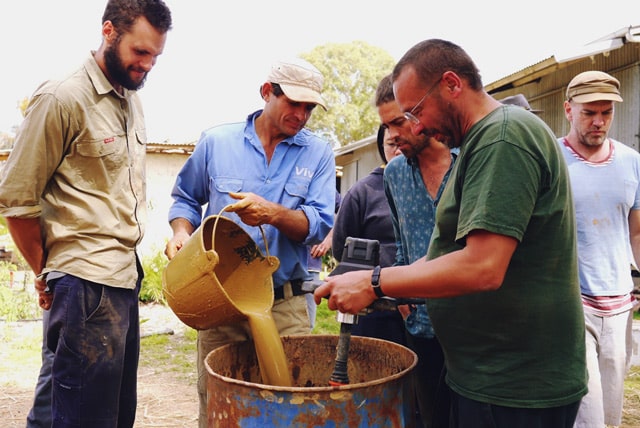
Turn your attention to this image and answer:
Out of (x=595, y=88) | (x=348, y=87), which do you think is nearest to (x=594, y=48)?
(x=595, y=88)

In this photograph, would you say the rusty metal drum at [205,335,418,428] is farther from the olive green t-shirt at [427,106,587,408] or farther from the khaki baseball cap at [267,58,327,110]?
the khaki baseball cap at [267,58,327,110]

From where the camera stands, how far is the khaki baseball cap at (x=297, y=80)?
2.89 metres

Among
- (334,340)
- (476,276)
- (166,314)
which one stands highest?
(476,276)

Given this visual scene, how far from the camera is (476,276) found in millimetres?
1692

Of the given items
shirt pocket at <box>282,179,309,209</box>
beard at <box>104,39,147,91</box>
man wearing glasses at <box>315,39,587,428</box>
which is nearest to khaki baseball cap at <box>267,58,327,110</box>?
shirt pocket at <box>282,179,309,209</box>

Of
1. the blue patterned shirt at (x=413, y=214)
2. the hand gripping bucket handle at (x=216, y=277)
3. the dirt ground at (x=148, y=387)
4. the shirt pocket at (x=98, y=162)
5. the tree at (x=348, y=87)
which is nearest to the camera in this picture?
the hand gripping bucket handle at (x=216, y=277)

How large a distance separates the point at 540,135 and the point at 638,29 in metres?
5.68

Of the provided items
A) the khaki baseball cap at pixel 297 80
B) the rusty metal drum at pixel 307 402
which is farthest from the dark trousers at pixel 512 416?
the khaki baseball cap at pixel 297 80

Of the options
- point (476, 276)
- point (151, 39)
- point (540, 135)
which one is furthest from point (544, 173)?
point (151, 39)

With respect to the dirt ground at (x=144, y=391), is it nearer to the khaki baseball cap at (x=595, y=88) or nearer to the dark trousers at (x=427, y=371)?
the dark trousers at (x=427, y=371)

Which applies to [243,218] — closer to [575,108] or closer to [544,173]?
[544,173]

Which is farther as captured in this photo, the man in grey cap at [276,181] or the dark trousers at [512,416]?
the man in grey cap at [276,181]

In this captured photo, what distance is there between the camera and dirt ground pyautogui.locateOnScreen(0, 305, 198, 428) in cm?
479

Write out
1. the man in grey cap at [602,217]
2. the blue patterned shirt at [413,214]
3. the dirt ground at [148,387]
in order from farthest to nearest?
1. the dirt ground at [148,387]
2. the man in grey cap at [602,217]
3. the blue patterned shirt at [413,214]
